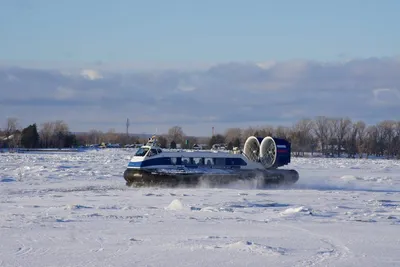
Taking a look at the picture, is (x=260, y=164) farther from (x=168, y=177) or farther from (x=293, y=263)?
(x=293, y=263)

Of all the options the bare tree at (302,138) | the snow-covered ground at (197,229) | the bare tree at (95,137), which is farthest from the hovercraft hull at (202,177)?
the bare tree at (95,137)

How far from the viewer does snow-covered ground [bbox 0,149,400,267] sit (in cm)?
918

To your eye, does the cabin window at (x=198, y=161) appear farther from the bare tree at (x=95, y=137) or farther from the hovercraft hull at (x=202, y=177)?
the bare tree at (x=95, y=137)

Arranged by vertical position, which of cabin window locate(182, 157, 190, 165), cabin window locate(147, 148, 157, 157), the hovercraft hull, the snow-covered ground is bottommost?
the snow-covered ground

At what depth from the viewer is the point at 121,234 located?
36.6 ft

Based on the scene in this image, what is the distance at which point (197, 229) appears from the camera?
11914mm

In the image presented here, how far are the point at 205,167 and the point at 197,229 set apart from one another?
11.9 m

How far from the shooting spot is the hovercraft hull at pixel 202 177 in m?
22.5

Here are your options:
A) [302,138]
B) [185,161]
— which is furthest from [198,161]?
[302,138]

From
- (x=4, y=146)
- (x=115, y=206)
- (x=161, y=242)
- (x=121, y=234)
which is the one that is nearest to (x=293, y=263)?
(x=161, y=242)

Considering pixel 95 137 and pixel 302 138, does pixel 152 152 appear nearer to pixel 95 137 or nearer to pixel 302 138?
pixel 302 138

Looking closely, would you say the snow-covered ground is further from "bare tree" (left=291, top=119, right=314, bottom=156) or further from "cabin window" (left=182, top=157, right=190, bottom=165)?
"bare tree" (left=291, top=119, right=314, bottom=156)

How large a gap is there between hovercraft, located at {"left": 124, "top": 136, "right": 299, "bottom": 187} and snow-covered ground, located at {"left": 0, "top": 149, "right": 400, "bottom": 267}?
254 centimetres

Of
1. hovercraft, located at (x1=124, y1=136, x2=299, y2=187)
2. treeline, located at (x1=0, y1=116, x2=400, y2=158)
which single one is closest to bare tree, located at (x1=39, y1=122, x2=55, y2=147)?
treeline, located at (x1=0, y1=116, x2=400, y2=158)
